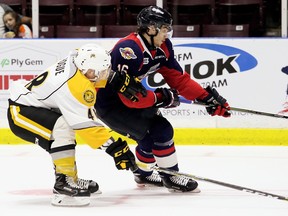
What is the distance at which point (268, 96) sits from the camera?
23.1ft

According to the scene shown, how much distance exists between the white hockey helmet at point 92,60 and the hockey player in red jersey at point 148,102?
19.9 inches

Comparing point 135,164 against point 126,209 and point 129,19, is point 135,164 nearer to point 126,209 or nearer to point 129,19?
point 126,209

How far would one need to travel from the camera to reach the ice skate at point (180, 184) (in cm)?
491

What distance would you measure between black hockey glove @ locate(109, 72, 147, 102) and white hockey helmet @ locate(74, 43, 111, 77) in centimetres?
33

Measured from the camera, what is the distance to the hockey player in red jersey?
4.84m

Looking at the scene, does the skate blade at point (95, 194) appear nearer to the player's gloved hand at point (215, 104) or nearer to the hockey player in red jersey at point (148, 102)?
the hockey player in red jersey at point (148, 102)

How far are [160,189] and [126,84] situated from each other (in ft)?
2.52

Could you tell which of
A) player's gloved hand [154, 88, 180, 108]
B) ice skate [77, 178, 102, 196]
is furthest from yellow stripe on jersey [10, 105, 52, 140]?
player's gloved hand [154, 88, 180, 108]

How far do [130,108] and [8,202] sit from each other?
92 cm

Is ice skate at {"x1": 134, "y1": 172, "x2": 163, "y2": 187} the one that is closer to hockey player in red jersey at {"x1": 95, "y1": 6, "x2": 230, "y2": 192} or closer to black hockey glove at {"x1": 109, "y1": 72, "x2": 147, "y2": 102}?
hockey player in red jersey at {"x1": 95, "y1": 6, "x2": 230, "y2": 192}

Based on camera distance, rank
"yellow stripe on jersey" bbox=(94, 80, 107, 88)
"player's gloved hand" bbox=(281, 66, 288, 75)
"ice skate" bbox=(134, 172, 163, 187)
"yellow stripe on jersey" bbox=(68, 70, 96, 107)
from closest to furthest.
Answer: "yellow stripe on jersey" bbox=(68, 70, 96, 107) → "yellow stripe on jersey" bbox=(94, 80, 107, 88) → "ice skate" bbox=(134, 172, 163, 187) → "player's gloved hand" bbox=(281, 66, 288, 75)

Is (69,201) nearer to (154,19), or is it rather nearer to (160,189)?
(160,189)

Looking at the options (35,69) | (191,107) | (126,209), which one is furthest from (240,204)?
(35,69)

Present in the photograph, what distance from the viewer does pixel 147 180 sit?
5.11 metres
